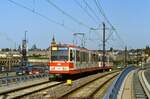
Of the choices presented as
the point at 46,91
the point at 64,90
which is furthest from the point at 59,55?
the point at 46,91

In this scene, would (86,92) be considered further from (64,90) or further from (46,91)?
(46,91)

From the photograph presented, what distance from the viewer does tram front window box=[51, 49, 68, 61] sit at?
39.7 meters

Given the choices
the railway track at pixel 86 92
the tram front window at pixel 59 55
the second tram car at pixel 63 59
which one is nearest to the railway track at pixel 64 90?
the railway track at pixel 86 92

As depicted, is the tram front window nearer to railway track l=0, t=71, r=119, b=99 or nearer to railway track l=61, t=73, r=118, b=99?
railway track l=0, t=71, r=119, b=99

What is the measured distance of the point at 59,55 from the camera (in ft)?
131

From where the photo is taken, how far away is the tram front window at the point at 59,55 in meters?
39.7

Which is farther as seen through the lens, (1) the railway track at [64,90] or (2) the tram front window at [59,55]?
(2) the tram front window at [59,55]

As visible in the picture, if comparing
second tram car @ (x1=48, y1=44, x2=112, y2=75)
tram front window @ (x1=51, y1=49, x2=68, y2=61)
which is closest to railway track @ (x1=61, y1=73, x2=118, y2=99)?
second tram car @ (x1=48, y1=44, x2=112, y2=75)

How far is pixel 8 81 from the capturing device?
3334 cm

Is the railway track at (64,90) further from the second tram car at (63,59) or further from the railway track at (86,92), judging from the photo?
Answer: the second tram car at (63,59)

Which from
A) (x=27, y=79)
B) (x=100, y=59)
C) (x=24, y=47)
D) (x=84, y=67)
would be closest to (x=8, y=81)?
(x=27, y=79)

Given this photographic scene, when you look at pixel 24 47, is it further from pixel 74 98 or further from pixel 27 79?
pixel 74 98

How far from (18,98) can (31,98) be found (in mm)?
663

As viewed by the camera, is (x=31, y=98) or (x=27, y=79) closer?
(x=31, y=98)
